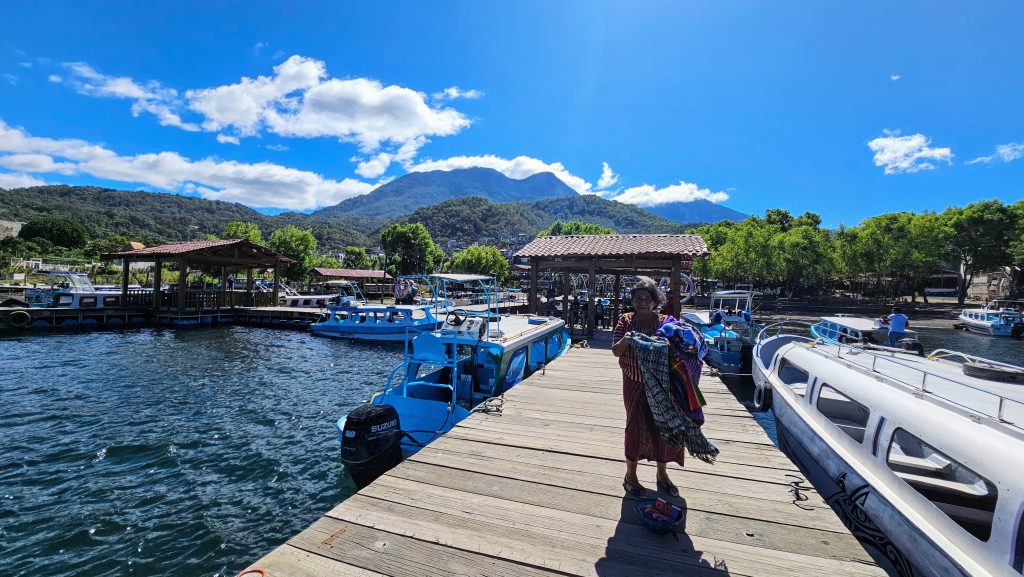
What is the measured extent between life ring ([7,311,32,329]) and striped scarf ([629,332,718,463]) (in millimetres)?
33015

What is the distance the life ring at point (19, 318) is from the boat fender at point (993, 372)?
35.9 meters

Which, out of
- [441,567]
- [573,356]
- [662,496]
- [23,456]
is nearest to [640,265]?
[573,356]

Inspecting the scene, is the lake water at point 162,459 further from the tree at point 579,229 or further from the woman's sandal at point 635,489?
the tree at point 579,229

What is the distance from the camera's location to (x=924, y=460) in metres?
4.95

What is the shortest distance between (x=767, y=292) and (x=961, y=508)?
207 feet

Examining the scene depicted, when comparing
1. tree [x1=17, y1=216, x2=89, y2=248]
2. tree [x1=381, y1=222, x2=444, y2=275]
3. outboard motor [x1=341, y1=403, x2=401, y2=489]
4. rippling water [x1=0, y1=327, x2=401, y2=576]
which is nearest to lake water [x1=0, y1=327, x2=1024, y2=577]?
rippling water [x1=0, y1=327, x2=401, y2=576]

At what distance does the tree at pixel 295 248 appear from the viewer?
2026 inches

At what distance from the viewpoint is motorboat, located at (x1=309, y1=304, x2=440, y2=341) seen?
23.3 m

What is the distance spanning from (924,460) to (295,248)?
5617 cm

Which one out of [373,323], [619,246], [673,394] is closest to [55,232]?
[373,323]

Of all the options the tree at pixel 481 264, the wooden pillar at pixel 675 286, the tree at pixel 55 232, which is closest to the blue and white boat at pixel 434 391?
the wooden pillar at pixel 675 286

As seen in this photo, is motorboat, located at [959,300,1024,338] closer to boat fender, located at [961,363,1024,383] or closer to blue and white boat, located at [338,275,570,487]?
boat fender, located at [961,363,1024,383]

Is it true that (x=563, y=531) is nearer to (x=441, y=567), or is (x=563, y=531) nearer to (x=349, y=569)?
(x=441, y=567)

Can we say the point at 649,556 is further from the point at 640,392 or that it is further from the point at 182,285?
the point at 182,285
